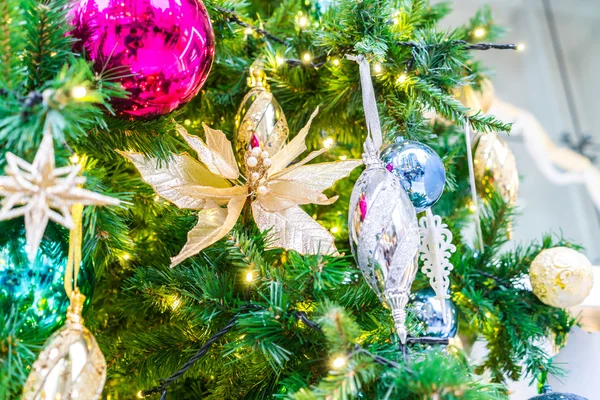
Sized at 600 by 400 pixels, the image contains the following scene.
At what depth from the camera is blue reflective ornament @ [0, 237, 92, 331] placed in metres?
0.31

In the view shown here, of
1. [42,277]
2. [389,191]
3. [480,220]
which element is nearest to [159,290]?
[42,277]

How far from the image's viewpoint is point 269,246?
1.30 feet

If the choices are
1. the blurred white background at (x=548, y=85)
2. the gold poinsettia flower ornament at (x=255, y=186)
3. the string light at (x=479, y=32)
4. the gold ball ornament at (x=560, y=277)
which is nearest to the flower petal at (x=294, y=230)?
the gold poinsettia flower ornament at (x=255, y=186)

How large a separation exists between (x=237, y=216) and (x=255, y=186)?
3cm

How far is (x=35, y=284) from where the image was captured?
32 centimetres

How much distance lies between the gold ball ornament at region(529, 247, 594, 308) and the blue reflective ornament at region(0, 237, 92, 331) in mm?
420

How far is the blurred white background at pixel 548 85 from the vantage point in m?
1.71

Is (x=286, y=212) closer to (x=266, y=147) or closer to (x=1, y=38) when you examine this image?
(x=266, y=147)

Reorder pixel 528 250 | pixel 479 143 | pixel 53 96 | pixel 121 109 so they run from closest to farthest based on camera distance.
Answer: pixel 53 96, pixel 121 109, pixel 528 250, pixel 479 143

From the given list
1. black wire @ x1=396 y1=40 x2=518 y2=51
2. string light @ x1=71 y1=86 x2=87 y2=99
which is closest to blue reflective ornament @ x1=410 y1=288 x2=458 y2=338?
black wire @ x1=396 y1=40 x2=518 y2=51

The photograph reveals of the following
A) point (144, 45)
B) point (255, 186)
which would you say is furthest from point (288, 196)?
point (144, 45)

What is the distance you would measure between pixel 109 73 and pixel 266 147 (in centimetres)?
15

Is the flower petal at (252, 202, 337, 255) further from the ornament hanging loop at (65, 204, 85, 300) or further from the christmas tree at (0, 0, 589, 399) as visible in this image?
the ornament hanging loop at (65, 204, 85, 300)

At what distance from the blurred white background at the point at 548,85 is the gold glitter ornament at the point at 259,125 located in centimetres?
136
